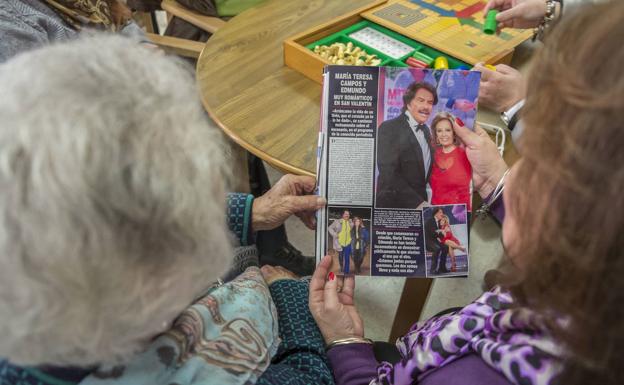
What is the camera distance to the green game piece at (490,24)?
1.29 meters

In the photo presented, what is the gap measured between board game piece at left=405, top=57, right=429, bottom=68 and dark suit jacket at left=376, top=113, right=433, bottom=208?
403mm

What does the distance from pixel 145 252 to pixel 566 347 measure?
0.42 metres

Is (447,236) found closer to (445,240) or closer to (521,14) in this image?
(445,240)

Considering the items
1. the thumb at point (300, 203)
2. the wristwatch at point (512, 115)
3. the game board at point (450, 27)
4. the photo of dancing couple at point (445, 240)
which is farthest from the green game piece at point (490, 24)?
the thumb at point (300, 203)

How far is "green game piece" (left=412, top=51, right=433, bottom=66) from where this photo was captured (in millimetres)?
1214

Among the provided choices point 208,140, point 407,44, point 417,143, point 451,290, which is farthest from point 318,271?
point 451,290

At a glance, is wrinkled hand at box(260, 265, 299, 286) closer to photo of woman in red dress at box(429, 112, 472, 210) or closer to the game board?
photo of woman in red dress at box(429, 112, 472, 210)

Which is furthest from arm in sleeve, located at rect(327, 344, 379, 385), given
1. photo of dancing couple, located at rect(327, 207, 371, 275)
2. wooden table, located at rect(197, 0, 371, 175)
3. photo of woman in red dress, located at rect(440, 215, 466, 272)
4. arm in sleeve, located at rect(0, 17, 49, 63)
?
arm in sleeve, located at rect(0, 17, 49, 63)

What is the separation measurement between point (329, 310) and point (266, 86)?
61cm

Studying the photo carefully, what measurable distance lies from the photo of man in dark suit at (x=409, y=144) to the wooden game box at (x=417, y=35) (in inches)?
13.8

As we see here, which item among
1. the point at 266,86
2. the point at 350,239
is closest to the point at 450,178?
the point at 350,239

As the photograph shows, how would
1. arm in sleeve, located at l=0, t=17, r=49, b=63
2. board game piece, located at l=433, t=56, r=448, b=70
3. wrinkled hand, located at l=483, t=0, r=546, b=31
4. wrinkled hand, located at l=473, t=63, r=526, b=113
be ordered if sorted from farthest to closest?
1. wrinkled hand, located at l=483, t=0, r=546, b=31
2. board game piece, located at l=433, t=56, r=448, b=70
3. wrinkled hand, located at l=473, t=63, r=526, b=113
4. arm in sleeve, located at l=0, t=17, r=49, b=63

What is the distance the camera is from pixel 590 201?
1.22 ft

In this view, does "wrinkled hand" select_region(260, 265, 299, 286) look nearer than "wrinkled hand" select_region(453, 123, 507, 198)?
No
